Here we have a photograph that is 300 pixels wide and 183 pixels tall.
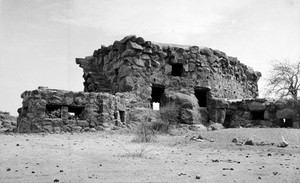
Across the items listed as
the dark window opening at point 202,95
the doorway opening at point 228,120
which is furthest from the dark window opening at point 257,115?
the dark window opening at point 202,95

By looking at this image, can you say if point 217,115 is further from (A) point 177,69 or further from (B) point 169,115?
(A) point 177,69

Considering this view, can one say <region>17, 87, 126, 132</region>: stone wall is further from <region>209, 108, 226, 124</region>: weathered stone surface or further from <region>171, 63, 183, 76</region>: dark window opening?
<region>209, 108, 226, 124</region>: weathered stone surface

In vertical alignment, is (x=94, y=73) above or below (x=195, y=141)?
above

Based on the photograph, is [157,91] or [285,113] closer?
[285,113]

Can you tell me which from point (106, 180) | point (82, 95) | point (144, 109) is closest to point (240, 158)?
point (106, 180)

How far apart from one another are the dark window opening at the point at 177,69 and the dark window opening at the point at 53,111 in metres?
6.52

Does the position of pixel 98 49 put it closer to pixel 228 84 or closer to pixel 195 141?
pixel 228 84

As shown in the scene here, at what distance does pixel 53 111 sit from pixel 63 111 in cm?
33

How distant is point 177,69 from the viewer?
16.7 metres

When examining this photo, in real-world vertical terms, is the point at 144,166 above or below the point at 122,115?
below

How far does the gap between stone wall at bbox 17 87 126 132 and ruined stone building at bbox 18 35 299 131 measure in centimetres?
3

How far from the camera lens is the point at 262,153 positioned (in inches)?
282

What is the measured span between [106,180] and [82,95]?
7957 mm

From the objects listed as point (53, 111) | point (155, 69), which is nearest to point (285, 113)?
point (155, 69)
